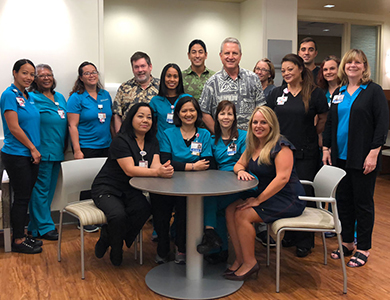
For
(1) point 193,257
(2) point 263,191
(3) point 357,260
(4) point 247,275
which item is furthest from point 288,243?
(1) point 193,257

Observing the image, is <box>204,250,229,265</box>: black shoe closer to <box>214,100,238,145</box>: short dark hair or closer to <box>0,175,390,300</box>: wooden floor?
<box>0,175,390,300</box>: wooden floor

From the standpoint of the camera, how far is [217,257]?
3.22 meters

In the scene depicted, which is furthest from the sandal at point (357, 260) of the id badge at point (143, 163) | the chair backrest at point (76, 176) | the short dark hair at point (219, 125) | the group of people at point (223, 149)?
the chair backrest at point (76, 176)

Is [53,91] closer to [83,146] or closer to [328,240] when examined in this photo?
[83,146]

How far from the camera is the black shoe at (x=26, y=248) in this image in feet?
11.5

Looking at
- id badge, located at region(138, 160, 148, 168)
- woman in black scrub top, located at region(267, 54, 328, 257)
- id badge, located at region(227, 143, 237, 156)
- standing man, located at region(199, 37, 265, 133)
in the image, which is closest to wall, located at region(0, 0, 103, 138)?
standing man, located at region(199, 37, 265, 133)

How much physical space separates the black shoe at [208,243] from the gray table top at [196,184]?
0.40m

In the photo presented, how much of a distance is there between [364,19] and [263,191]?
6339 mm

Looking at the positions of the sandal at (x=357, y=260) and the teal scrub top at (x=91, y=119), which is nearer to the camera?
the sandal at (x=357, y=260)

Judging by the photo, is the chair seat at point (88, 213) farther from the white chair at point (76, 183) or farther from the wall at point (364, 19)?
the wall at point (364, 19)

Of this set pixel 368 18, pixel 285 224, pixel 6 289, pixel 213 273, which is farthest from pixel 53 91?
pixel 368 18

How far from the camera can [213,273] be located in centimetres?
303

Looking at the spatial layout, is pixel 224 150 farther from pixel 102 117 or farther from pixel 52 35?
pixel 52 35

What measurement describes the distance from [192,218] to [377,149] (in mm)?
1501
